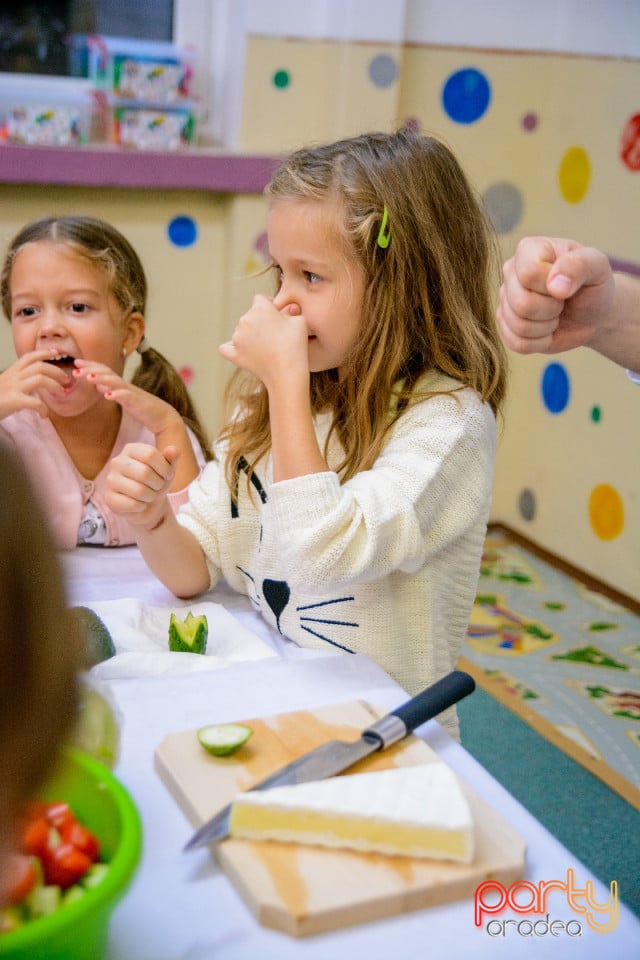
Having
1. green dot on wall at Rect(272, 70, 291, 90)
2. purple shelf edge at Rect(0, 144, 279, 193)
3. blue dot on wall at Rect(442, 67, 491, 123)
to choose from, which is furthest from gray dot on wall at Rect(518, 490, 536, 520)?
green dot on wall at Rect(272, 70, 291, 90)

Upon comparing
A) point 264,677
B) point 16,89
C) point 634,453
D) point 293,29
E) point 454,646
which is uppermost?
point 293,29

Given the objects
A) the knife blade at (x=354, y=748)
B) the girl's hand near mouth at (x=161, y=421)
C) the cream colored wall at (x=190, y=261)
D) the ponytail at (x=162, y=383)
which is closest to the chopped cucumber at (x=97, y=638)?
the knife blade at (x=354, y=748)

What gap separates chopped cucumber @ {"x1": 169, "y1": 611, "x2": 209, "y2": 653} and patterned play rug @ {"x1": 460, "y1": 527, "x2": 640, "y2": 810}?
1209 mm

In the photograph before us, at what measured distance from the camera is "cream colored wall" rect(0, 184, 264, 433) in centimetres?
255

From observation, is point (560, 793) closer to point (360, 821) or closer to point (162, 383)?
point (162, 383)

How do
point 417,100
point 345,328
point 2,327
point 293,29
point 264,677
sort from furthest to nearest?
point 417,100, point 293,29, point 2,327, point 345,328, point 264,677

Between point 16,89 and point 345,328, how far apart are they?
186 cm

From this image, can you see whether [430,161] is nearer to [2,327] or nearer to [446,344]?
[446,344]

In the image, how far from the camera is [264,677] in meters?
0.95

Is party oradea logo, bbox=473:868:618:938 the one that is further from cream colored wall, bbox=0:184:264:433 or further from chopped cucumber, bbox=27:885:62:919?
cream colored wall, bbox=0:184:264:433

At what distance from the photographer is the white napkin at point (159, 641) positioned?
0.98m

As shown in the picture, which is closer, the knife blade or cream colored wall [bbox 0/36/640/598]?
the knife blade

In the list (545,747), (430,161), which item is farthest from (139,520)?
(545,747)

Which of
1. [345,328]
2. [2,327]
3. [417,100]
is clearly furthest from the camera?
[417,100]
